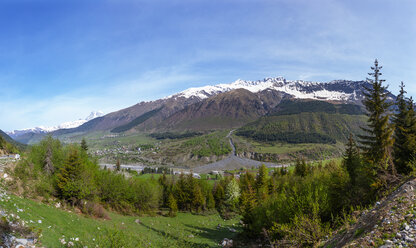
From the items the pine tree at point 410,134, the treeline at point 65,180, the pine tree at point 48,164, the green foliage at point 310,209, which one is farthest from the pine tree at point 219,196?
the pine tree at point 410,134

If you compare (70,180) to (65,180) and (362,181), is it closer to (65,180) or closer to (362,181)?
(65,180)

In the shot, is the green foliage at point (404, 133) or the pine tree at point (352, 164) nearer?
the green foliage at point (404, 133)

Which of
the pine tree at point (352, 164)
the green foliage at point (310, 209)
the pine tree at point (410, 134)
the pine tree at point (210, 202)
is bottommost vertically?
the pine tree at point (210, 202)

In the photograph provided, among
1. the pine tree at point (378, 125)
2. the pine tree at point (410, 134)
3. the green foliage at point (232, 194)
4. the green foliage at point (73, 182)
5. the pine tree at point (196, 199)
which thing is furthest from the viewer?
the green foliage at point (232, 194)

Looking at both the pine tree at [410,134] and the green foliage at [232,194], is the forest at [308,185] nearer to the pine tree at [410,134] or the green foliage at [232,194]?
the pine tree at [410,134]

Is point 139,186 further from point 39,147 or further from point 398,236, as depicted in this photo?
point 398,236

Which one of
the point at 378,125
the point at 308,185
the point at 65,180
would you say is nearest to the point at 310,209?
the point at 308,185

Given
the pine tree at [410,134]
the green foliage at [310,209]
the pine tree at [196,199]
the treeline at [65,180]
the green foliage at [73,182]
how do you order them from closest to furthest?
the green foliage at [310,209], the treeline at [65,180], the pine tree at [410,134], the green foliage at [73,182], the pine tree at [196,199]

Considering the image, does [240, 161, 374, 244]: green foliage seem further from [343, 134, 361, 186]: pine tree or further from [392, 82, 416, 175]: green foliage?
[392, 82, 416, 175]: green foliage

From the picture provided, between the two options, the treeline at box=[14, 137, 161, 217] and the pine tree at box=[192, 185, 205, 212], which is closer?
the treeline at box=[14, 137, 161, 217]

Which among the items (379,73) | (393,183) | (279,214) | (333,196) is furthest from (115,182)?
(379,73)

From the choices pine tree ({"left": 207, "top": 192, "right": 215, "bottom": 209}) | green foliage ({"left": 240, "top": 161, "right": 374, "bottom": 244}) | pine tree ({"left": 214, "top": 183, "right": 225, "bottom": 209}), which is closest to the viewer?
green foliage ({"left": 240, "top": 161, "right": 374, "bottom": 244})

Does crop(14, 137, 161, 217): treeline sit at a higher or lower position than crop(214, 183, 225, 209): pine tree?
higher

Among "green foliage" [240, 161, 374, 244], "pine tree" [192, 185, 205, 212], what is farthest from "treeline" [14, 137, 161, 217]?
"green foliage" [240, 161, 374, 244]
